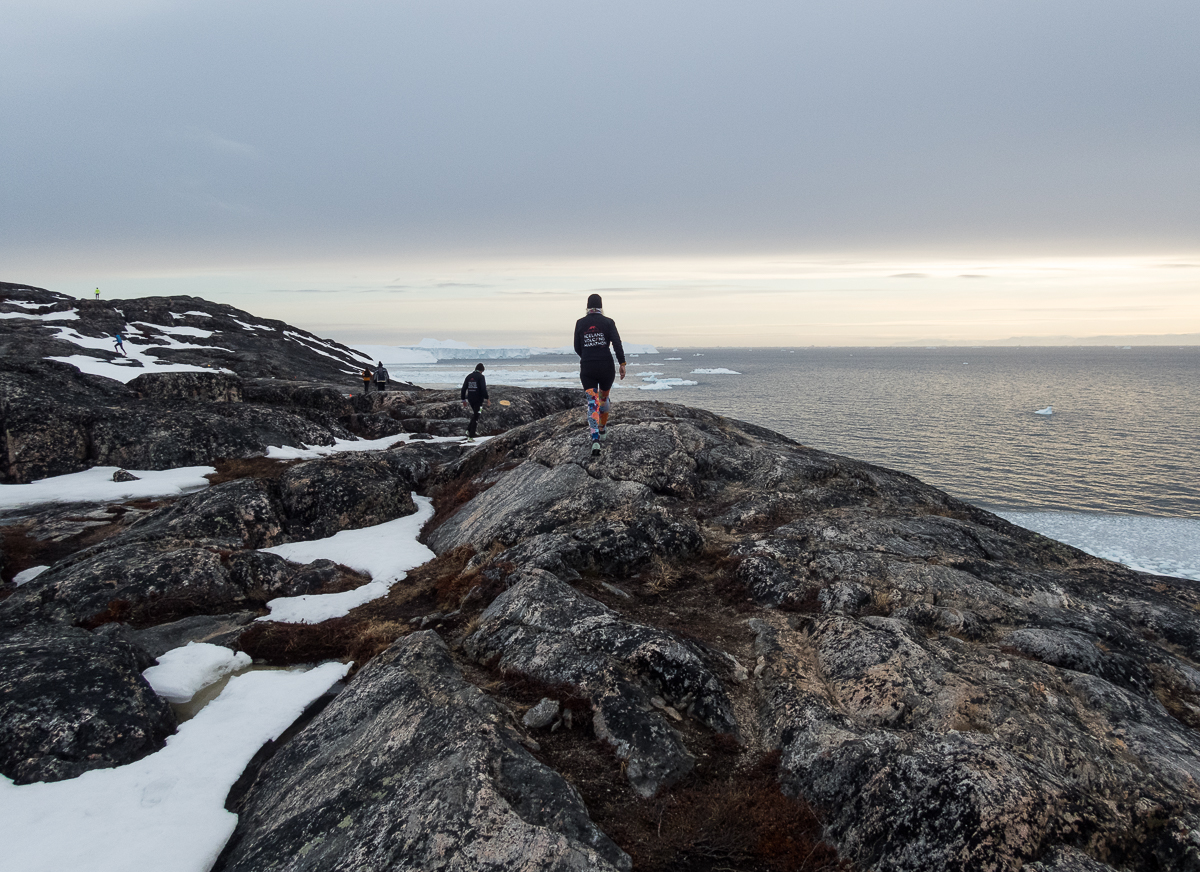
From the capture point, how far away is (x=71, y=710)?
24.0 ft

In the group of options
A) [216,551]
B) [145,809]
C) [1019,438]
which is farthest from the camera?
[1019,438]

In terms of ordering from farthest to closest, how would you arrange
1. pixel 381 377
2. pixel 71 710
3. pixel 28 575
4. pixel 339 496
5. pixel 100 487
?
pixel 381 377, pixel 100 487, pixel 339 496, pixel 28 575, pixel 71 710

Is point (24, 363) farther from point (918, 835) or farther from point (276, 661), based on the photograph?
point (918, 835)

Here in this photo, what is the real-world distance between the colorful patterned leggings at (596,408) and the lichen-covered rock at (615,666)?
6.75 meters

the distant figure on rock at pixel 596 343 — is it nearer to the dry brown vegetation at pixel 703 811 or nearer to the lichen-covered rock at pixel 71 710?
the dry brown vegetation at pixel 703 811

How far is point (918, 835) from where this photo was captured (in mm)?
5586

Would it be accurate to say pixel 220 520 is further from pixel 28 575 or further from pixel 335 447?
pixel 335 447

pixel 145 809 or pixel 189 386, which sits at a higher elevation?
pixel 189 386

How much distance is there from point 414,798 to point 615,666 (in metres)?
3.05


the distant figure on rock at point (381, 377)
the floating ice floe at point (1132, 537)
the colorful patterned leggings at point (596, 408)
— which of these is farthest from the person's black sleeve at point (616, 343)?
the distant figure on rock at point (381, 377)

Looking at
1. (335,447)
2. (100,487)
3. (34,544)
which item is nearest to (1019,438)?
(335,447)

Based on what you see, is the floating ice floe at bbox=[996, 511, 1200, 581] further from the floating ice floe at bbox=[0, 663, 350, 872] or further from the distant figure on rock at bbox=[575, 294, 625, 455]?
the floating ice floe at bbox=[0, 663, 350, 872]

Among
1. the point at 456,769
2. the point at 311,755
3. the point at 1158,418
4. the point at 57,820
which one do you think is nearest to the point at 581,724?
the point at 456,769

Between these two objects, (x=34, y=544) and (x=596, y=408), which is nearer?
(x=34, y=544)
